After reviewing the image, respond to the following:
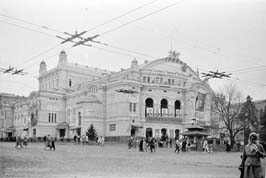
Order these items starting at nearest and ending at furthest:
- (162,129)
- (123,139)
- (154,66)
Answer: (123,139)
(162,129)
(154,66)

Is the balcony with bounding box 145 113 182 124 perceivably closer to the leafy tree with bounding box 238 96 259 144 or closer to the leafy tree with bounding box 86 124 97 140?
the leafy tree with bounding box 86 124 97 140

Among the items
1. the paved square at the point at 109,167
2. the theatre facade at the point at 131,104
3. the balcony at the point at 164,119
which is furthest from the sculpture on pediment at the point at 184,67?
the paved square at the point at 109,167

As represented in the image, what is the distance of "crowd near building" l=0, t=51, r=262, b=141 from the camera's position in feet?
228

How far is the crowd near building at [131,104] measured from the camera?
2739 inches

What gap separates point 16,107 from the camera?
99.7 meters

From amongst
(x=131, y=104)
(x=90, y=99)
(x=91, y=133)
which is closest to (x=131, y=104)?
(x=131, y=104)

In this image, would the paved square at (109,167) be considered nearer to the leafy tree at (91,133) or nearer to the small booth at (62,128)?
the leafy tree at (91,133)

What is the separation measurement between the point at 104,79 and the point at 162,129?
14806 millimetres

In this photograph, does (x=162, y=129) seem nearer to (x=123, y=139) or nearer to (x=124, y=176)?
(x=123, y=139)

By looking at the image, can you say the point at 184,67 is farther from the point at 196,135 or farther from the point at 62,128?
the point at 196,135

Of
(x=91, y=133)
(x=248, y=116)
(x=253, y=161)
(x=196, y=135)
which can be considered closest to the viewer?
(x=253, y=161)

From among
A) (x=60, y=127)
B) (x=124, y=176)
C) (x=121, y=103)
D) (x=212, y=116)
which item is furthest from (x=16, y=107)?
(x=124, y=176)

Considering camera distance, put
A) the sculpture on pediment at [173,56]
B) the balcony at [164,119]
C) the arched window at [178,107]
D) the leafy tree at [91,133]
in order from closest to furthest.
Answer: the leafy tree at [91,133], the balcony at [164,119], the arched window at [178,107], the sculpture on pediment at [173,56]

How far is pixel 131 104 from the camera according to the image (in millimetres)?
69375
